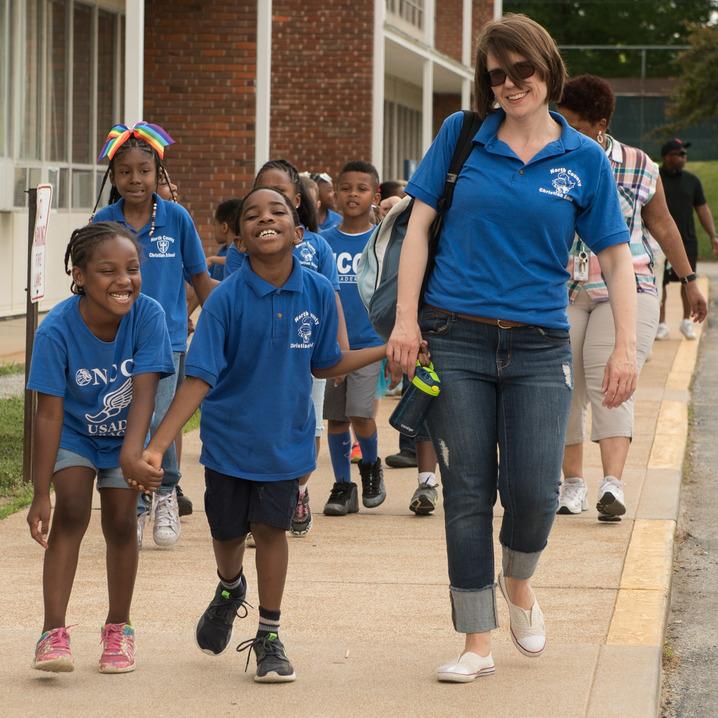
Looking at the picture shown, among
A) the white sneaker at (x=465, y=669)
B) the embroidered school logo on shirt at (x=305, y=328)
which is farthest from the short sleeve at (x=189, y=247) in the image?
the white sneaker at (x=465, y=669)

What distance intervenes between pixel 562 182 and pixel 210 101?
569 inches

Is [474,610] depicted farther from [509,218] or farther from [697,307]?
[697,307]

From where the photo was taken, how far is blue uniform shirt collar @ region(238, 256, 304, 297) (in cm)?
488

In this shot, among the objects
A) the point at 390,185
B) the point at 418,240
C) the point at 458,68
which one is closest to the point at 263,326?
the point at 418,240

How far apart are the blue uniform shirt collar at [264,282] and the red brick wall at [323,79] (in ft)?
61.0

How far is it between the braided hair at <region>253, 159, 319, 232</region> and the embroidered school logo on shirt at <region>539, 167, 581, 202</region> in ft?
7.91

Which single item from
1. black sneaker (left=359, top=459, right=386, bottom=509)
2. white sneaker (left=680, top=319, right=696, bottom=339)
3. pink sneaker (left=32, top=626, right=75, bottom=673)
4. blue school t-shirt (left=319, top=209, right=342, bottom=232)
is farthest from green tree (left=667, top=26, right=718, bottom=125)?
pink sneaker (left=32, top=626, right=75, bottom=673)

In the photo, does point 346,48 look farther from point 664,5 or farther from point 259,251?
point 664,5

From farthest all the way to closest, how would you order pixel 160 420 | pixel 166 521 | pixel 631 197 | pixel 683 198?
pixel 683 198, pixel 631 197, pixel 166 521, pixel 160 420

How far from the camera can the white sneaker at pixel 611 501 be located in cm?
736

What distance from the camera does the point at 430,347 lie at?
4.77 meters

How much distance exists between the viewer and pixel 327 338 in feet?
16.3

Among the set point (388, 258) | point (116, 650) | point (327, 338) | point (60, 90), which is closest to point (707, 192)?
point (60, 90)

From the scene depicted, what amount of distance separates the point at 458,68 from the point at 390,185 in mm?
19602
